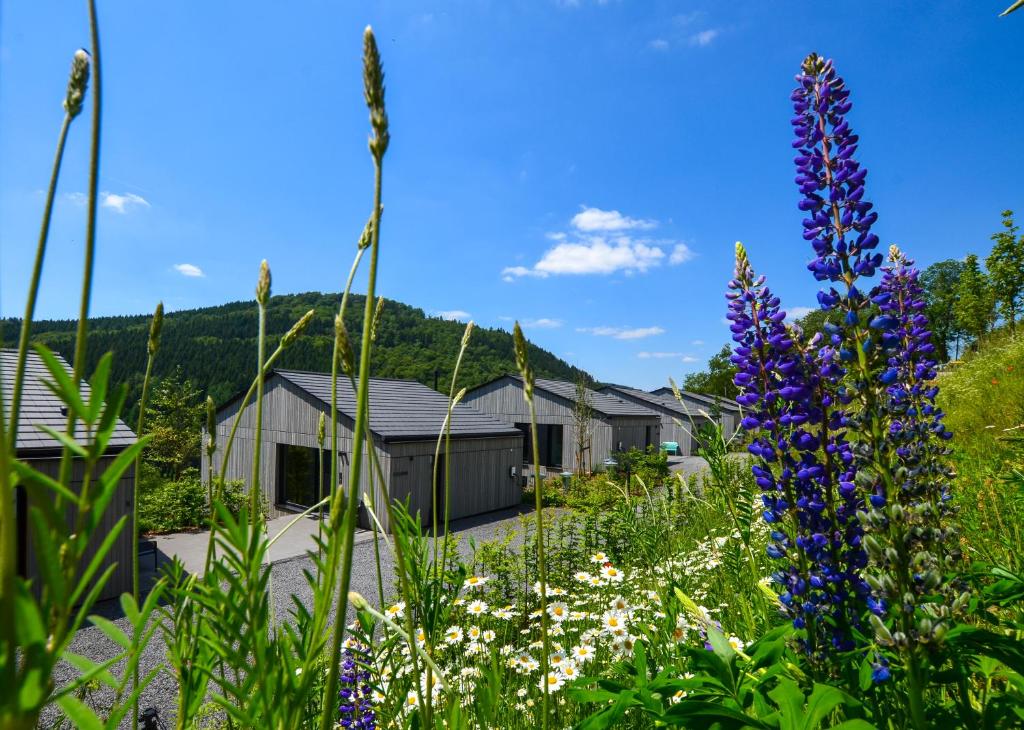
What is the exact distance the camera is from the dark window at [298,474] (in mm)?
18203

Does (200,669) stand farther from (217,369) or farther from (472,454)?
(217,369)

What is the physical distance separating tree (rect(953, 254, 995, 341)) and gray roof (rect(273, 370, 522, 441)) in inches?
832

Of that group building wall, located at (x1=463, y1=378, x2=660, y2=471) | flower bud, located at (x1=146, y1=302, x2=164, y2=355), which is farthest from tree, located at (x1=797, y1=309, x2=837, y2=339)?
building wall, located at (x1=463, y1=378, x2=660, y2=471)

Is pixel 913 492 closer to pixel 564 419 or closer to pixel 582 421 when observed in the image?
pixel 582 421

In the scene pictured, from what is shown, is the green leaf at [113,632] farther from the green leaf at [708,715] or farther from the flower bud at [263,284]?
the green leaf at [708,715]

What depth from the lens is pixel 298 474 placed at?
19156 mm

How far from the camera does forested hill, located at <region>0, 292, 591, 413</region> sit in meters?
45.4

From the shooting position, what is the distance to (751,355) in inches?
73.9

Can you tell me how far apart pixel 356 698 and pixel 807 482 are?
1.54 m

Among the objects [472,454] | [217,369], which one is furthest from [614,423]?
[217,369]

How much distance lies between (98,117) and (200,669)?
85cm

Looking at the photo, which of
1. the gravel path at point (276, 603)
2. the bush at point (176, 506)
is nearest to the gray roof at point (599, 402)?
the gravel path at point (276, 603)

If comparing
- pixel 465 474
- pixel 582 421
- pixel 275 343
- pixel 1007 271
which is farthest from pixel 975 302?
pixel 275 343

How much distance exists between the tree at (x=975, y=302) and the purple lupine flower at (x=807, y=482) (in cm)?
2817
